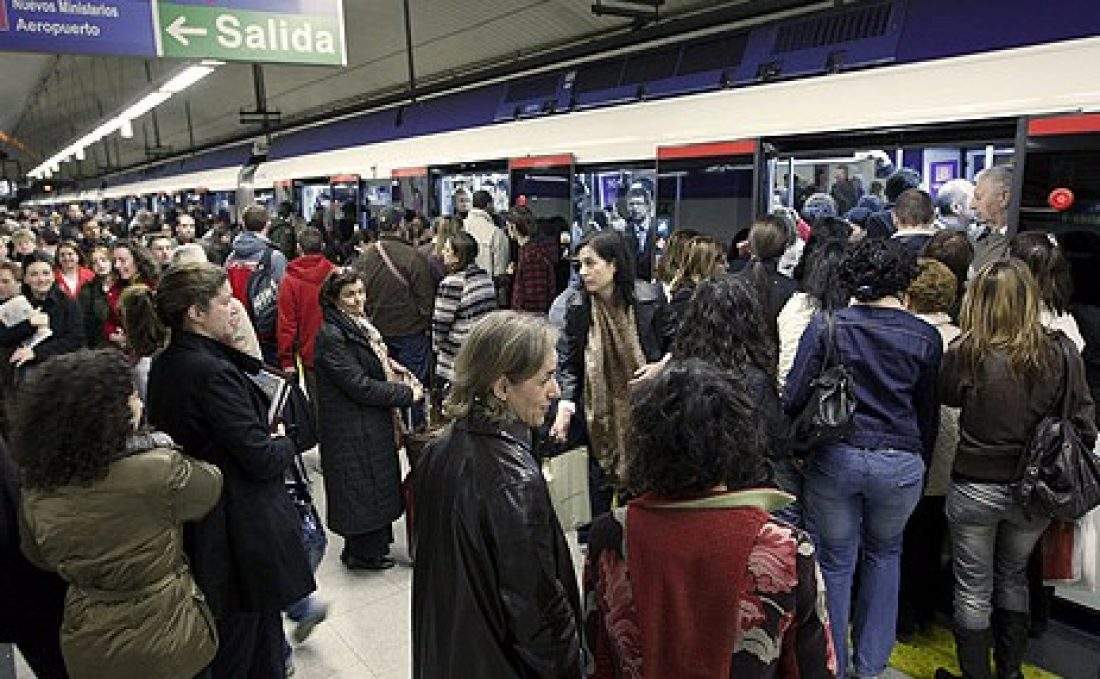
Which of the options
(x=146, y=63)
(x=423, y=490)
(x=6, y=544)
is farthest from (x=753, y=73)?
(x=146, y=63)

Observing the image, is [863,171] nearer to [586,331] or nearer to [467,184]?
[586,331]

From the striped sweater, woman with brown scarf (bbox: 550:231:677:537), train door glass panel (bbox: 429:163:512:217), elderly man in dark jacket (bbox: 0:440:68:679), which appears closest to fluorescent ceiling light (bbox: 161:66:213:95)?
train door glass panel (bbox: 429:163:512:217)

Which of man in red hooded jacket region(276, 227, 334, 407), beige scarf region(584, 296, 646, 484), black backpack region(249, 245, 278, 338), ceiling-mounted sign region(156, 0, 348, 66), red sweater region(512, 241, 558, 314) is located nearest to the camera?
beige scarf region(584, 296, 646, 484)

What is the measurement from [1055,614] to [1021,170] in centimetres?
176

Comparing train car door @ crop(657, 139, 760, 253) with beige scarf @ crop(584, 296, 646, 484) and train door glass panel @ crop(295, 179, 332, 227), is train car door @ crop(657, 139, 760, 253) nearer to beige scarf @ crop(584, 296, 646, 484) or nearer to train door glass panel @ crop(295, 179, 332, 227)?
beige scarf @ crop(584, 296, 646, 484)

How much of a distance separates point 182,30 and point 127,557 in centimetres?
422

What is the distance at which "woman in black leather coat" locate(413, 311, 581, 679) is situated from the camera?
1.41 metres

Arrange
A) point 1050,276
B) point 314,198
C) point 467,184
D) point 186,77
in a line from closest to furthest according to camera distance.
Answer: point 1050,276, point 186,77, point 467,184, point 314,198

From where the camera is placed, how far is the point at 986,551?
2502 millimetres

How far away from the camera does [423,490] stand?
1503mm

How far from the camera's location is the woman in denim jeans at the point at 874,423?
92.0 inches

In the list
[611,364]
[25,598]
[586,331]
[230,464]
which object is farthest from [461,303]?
[25,598]

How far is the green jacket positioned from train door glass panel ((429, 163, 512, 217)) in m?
5.15

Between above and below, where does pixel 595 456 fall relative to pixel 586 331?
below
